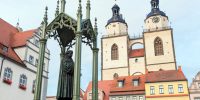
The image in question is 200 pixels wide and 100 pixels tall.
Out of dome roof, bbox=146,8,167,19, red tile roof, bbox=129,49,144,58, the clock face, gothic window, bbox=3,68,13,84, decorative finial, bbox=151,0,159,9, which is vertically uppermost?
decorative finial, bbox=151,0,159,9

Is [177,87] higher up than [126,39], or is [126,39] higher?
[126,39]

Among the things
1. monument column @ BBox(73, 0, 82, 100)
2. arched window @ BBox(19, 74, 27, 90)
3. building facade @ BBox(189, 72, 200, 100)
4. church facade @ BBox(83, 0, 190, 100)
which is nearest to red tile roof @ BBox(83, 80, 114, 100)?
church facade @ BBox(83, 0, 190, 100)

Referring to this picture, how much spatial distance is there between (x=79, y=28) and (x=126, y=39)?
45.3 metres

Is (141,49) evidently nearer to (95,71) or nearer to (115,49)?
(115,49)

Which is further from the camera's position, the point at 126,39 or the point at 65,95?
the point at 126,39

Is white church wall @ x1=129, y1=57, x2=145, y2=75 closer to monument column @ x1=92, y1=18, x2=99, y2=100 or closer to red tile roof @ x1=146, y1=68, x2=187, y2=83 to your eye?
red tile roof @ x1=146, y1=68, x2=187, y2=83

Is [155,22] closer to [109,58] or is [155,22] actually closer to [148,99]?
[109,58]

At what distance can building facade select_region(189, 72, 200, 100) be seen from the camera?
38200 mm

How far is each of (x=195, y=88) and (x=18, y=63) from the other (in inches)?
931

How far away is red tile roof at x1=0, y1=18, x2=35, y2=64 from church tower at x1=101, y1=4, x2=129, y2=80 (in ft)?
78.5

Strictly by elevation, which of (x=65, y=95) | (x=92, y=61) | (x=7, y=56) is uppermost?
(x=7, y=56)

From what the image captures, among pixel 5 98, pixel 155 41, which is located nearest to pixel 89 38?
pixel 5 98

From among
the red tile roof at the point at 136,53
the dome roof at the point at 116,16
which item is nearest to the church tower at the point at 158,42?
the red tile roof at the point at 136,53

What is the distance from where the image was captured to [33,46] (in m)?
28.9
